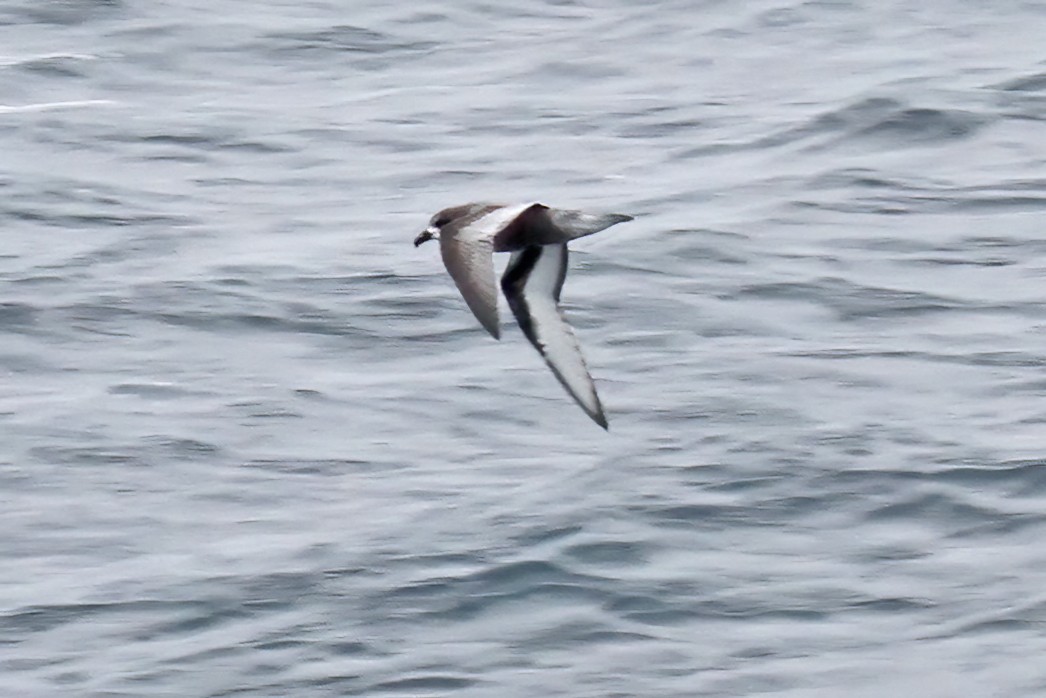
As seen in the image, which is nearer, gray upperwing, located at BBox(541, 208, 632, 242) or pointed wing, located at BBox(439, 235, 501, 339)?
pointed wing, located at BBox(439, 235, 501, 339)

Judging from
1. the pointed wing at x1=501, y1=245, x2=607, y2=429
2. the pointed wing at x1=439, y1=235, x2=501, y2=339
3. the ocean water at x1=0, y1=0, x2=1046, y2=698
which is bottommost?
the ocean water at x1=0, y1=0, x2=1046, y2=698

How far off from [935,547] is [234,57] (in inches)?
418

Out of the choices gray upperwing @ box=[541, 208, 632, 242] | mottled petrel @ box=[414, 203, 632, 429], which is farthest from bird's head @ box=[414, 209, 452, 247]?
gray upperwing @ box=[541, 208, 632, 242]

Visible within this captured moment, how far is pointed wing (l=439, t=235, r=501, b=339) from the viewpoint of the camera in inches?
314

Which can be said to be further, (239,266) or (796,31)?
(796,31)

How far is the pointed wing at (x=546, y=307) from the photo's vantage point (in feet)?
29.8

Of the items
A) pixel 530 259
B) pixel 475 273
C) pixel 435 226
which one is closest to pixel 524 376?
pixel 530 259

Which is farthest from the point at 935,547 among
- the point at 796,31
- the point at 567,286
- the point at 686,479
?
the point at 796,31

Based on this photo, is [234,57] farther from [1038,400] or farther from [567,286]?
[1038,400]

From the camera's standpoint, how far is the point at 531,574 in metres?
9.55

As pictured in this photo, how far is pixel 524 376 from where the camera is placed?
1180 cm

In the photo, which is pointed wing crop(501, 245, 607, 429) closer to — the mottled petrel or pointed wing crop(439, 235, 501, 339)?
the mottled petrel

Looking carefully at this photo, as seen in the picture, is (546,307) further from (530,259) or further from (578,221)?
(578,221)

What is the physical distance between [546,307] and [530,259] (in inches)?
9.2
